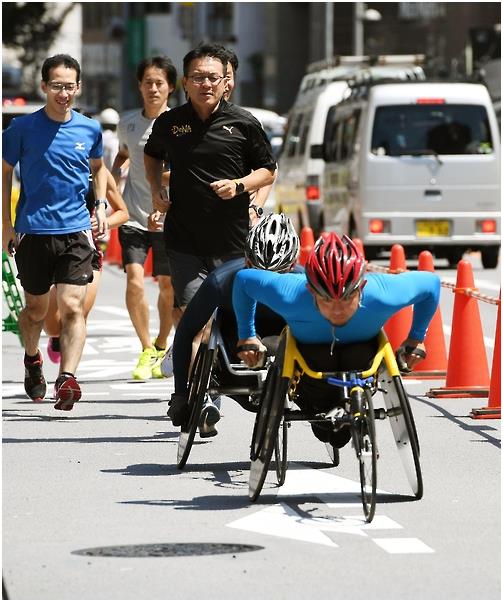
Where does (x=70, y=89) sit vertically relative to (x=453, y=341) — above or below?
above

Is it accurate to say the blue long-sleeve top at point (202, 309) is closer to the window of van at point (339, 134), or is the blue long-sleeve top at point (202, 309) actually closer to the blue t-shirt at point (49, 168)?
the blue t-shirt at point (49, 168)

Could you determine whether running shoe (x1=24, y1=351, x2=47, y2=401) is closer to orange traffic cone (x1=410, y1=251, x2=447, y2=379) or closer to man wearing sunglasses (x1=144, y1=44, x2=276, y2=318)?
man wearing sunglasses (x1=144, y1=44, x2=276, y2=318)

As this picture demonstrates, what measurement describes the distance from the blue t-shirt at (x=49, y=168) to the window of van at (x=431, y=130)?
13.6 metres

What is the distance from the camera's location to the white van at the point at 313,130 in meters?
29.3

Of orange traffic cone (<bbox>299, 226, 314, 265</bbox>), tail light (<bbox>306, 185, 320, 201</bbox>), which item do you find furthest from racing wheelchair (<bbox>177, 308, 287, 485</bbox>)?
tail light (<bbox>306, 185, 320, 201</bbox>)

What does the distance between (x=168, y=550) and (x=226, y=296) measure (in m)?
2.14

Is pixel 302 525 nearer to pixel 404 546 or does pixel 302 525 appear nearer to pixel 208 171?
pixel 404 546

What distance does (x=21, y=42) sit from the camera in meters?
72.2

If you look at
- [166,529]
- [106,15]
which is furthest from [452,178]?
[106,15]

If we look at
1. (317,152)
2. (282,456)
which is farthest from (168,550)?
(317,152)

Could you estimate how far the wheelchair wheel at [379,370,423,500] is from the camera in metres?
8.39

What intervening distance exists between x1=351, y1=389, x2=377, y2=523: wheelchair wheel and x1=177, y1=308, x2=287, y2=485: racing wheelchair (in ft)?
3.52

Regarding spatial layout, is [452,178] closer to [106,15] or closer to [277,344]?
[277,344]

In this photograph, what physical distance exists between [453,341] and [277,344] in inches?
168
